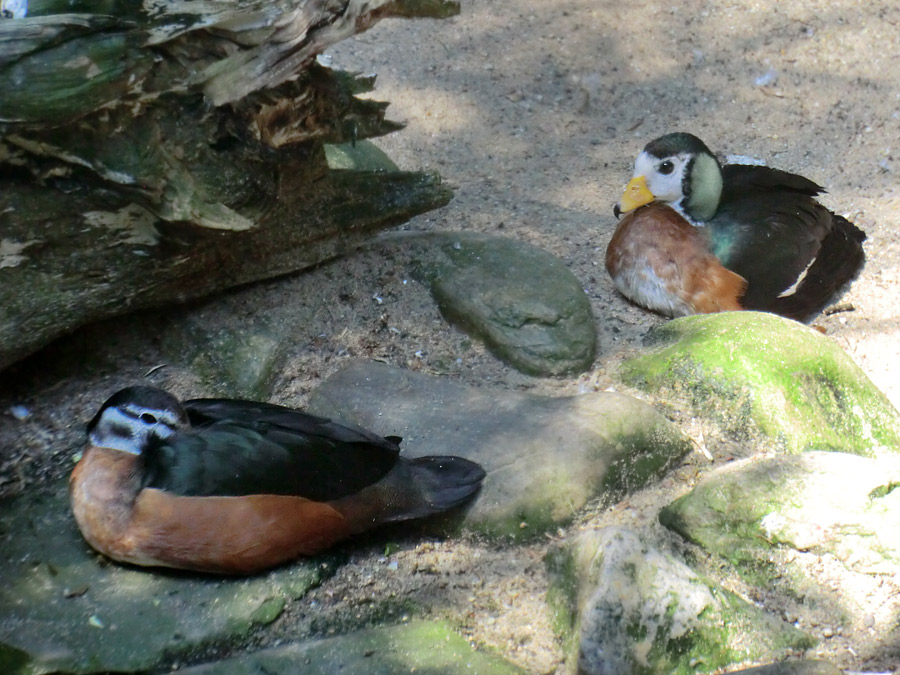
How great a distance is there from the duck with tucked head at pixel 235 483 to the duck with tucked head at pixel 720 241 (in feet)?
5.88

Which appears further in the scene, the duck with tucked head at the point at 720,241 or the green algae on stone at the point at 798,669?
the duck with tucked head at the point at 720,241

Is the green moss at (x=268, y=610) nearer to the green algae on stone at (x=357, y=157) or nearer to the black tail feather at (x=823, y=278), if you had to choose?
the green algae on stone at (x=357, y=157)

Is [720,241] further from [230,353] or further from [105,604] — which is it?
[105,604]

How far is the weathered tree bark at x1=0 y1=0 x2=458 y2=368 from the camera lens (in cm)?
257

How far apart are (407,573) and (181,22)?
1.80 meters

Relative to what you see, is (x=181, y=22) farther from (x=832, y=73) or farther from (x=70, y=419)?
(x=832, y=73)

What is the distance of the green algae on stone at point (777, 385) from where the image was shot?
3.08 metres

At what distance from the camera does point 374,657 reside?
2.21 metres

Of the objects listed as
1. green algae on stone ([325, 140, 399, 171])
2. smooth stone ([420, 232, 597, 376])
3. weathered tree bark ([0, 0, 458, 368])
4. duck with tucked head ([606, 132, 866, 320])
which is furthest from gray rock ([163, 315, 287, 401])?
duck with tucked head ([606, 132, 866, 320])

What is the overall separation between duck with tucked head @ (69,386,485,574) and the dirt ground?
172 millimetres

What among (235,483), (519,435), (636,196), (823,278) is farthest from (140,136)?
(823,278)

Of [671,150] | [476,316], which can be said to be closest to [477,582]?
[476,316]

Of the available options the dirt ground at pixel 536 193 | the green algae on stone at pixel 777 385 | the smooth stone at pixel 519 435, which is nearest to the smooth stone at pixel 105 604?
the dirt ground at pixel 536 193

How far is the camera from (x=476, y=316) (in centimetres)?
355
